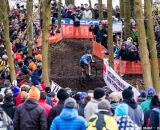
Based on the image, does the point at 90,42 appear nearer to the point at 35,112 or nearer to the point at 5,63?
the point at 5,63

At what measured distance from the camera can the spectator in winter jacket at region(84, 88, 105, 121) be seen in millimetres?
13214

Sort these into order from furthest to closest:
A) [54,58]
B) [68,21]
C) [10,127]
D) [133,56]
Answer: [68,21] → [54,58] → [133,56] → [10,127]

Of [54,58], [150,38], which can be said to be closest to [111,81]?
[150,38]

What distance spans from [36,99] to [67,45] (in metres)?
25.1

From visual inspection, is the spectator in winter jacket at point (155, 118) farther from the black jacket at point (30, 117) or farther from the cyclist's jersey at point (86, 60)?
the cyclist's jersey at point (86, 60)

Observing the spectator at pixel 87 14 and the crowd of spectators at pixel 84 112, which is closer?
the crowd of spectators at pixel 84 112

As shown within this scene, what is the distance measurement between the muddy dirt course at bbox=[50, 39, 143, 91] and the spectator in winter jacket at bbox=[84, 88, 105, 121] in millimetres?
14445

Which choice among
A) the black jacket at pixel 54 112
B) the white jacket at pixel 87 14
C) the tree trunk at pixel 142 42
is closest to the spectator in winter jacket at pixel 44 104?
the black jacket at pixel 54 112

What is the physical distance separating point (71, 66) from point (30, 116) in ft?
64.8

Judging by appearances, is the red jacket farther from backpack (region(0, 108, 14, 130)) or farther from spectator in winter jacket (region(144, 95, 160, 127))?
spectator in winter jacket (region(144, 95, 160, 127))

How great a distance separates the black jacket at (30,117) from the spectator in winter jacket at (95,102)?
0.87 m

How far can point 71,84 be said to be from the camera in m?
29.2

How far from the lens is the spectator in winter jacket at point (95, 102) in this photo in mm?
13214

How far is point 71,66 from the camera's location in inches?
1308
